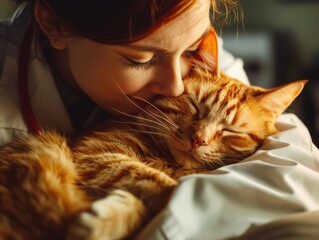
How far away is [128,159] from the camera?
40.8 inches

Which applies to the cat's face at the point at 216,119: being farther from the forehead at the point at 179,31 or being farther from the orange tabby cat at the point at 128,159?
the forehead at the point at 179,31

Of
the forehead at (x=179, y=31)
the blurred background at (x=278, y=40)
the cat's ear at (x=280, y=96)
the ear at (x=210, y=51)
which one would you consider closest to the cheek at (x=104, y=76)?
the forehead at (x=179, y=31)

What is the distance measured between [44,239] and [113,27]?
462 millimetres

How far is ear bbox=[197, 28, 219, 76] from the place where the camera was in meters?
1.21

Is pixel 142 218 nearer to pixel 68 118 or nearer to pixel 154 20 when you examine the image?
pixel 154 20

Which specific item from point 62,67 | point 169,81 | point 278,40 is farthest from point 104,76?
point 278,40

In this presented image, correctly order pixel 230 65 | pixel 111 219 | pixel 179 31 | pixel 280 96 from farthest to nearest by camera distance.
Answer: pixel 230 65 < pixel 280 96 < pixel 179 31 < pixel 111 219

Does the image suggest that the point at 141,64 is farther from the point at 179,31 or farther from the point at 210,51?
the point at 210,51

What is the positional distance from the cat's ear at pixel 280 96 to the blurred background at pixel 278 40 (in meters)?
1.95

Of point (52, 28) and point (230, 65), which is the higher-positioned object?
point (52, 28)

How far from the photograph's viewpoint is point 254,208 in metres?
0.83

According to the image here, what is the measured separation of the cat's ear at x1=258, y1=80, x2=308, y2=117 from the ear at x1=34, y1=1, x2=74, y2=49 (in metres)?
0.58

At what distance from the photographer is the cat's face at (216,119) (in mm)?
1104

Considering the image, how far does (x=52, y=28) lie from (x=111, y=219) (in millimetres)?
574
